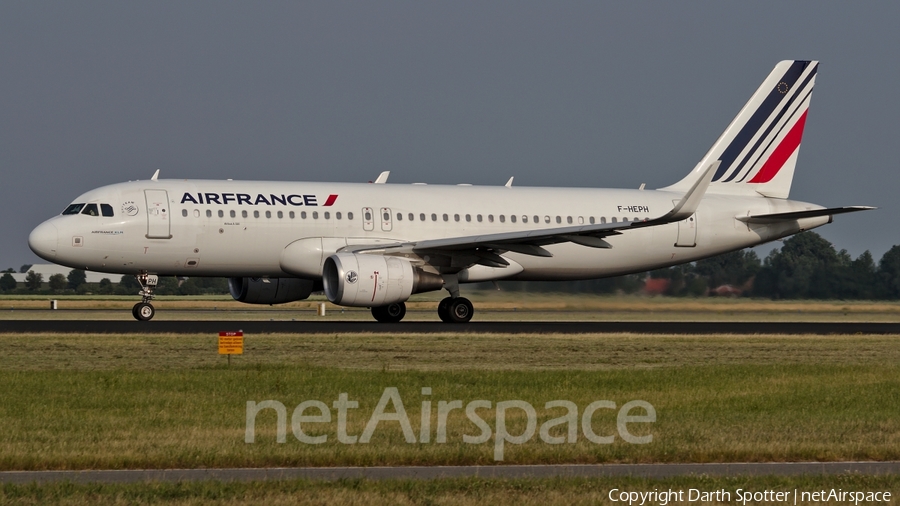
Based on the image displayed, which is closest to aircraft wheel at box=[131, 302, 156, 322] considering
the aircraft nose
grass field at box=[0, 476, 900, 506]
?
the aircraft nose

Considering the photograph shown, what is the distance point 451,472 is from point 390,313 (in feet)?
73.7

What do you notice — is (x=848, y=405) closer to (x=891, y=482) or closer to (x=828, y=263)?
(x=891, y=482)

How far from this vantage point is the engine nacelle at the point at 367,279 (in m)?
28.6

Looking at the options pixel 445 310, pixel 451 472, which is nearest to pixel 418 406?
pixel 451 472

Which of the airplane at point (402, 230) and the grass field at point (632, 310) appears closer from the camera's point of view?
Answer: the airplane at point (402, 230)

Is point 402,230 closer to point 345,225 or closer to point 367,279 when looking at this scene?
point 345,225

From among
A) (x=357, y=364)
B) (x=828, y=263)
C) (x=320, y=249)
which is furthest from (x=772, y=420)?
(x=828, y=263)

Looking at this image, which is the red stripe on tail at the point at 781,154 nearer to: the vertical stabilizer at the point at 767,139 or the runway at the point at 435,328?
the vertical stabilizer at the point at 767,139

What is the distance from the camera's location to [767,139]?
37.9 metres

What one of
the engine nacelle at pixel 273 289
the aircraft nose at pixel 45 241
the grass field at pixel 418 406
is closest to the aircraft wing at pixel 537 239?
the engine nacelle at pixel 273 289

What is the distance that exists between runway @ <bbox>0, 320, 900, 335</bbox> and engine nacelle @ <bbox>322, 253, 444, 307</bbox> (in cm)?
75

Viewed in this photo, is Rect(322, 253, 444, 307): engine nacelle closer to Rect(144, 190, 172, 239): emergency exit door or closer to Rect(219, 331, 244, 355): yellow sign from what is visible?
Rect(144, 190, 172, 239): emergency exit door

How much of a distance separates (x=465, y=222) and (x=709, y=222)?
7.58 m

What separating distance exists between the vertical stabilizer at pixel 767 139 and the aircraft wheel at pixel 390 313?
10532mm
